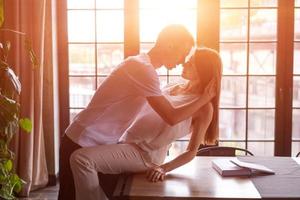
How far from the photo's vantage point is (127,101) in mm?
2217

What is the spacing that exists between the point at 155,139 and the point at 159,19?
8.55ft

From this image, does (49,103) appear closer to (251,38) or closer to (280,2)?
(251,38)

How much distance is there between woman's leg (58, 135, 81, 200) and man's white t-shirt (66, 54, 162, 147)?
37 millimetres

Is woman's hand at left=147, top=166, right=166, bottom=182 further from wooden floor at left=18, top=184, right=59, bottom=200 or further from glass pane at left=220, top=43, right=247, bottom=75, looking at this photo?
glass pane at left=220, top=43, right=247, bottom=75

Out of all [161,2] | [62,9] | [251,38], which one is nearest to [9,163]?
[62,9]

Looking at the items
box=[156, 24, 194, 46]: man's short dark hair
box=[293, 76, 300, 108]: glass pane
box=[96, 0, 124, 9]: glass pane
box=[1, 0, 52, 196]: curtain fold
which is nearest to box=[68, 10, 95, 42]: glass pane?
box=[96, 0, 124, 9]: glass pane

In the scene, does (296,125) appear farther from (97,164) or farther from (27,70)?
(97,164)

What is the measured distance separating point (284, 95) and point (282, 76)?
0.62ft

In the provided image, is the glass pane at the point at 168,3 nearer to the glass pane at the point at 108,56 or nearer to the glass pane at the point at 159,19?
the glass pane at the point at 159,19

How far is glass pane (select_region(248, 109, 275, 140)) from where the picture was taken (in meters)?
4.68

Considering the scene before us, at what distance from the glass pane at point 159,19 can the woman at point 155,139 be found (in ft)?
7.49

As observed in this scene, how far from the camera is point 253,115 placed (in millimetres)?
4703

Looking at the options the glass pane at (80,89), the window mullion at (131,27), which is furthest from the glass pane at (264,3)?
the glass pane at (80,89)

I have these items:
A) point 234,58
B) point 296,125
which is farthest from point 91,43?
point 296,125
